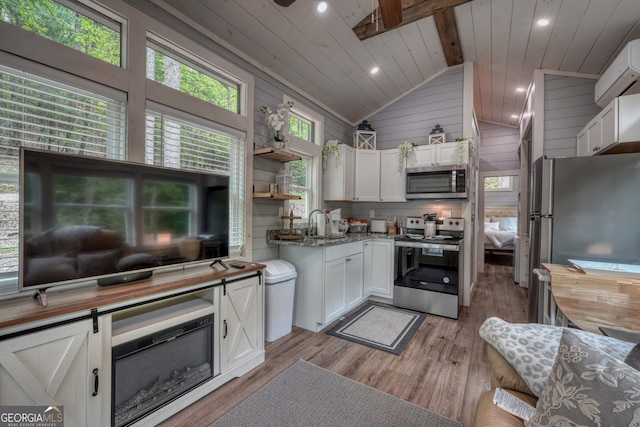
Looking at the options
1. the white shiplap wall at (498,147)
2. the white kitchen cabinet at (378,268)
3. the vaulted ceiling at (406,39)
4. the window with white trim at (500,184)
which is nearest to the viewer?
the vaulted ceiling at (406,39)

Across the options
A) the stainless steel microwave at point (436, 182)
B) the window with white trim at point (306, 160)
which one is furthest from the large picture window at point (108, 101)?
the stainless steel microwave at point (436, 182)

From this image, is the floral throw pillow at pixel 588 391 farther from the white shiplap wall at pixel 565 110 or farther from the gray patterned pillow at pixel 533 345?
the white shiplap wall at pixel 565 110

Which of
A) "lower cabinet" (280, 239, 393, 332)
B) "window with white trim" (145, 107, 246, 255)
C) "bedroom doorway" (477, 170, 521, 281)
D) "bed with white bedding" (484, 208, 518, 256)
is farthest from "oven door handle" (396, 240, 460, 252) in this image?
"bedroom doorway" (477, 170, 521, 281)

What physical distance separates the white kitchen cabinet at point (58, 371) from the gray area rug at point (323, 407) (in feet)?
2.37

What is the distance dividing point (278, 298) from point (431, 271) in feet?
6.84

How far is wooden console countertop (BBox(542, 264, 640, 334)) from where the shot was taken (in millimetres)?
1714

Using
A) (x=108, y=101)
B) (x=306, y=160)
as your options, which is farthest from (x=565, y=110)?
(x=108, y=101)

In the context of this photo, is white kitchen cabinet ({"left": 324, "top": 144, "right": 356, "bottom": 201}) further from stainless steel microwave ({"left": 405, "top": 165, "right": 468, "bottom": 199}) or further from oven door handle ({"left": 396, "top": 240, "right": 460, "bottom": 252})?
oven door handle ({"left": 396, "top": 240, "right": 460, "bottom": 252})

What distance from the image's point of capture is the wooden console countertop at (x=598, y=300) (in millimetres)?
1714

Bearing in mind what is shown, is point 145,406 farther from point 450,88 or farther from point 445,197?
point 450,88

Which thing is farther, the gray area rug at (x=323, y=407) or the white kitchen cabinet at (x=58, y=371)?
the gray area rug at (x=323, y=407)

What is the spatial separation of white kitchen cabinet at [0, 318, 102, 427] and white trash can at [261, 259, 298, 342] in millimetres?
1490

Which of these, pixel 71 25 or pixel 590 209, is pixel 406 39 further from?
pixel 71 25

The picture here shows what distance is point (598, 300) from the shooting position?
5.82ft
